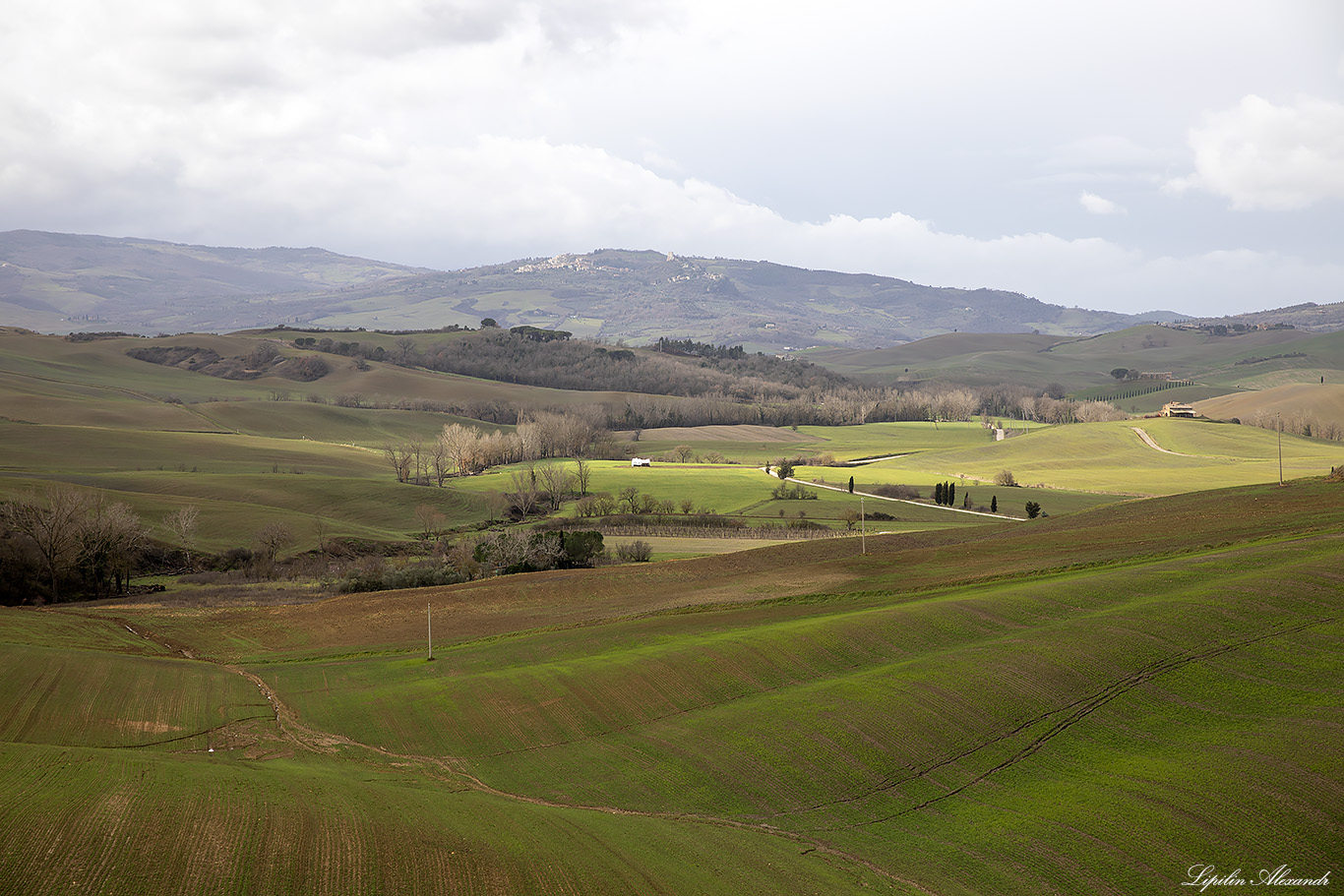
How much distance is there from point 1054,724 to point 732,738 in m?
10.3

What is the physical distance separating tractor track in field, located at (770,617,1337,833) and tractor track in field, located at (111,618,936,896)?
110 cm

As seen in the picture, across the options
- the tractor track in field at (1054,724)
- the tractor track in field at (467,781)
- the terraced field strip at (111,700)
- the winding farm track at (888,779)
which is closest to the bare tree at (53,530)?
the terraced field strip at (111,700)

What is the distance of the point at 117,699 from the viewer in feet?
120

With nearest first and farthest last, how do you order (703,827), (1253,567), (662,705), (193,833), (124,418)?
(193,833) < (703,827) < (662,705) < (1253,567) < (124,418)

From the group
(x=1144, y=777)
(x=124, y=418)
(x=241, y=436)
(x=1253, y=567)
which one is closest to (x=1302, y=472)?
(x=1253, y=567)

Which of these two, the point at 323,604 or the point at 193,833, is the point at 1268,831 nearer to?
the point at 193,833

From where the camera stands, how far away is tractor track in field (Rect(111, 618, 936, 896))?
2466 centimetres

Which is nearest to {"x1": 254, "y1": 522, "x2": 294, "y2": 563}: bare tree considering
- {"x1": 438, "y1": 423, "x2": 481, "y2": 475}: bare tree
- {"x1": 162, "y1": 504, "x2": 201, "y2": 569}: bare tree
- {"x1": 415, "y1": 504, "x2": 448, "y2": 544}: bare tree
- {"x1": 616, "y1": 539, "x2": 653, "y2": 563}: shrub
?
{"x1": 162, "y1": 504, "x2": 201, "y2": 569}: bare tree

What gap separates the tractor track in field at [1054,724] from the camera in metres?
27.2

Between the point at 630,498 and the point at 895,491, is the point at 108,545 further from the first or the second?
the point at 895,491

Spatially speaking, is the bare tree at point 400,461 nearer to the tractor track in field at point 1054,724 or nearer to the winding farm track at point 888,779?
the winding farm track at point 888,779

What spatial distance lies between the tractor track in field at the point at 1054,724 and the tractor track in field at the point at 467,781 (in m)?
1.10

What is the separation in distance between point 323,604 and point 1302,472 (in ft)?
356

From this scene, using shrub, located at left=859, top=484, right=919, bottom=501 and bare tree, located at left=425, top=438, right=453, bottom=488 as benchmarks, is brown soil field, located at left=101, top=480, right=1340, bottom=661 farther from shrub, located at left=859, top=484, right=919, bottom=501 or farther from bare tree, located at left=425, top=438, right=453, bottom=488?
bare tree, located at left=425, top=438, right=453, bottom=488
